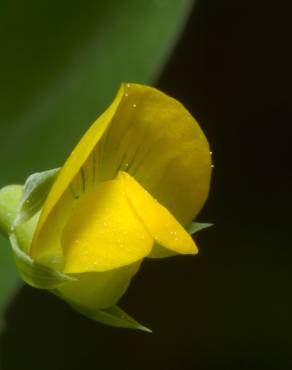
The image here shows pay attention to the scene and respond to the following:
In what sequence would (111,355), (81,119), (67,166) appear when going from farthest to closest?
(111,355) < (81,119) < (67,166)

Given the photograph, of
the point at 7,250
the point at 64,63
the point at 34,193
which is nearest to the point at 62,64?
the point at 64,63

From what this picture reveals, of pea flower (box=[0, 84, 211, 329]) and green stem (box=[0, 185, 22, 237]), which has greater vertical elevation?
pea flower (box=[0, 84, 211, 329])

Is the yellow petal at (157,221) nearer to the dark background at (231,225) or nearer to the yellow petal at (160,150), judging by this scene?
the yellow petal at (160,150)

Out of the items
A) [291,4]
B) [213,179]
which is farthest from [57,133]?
[291,4]

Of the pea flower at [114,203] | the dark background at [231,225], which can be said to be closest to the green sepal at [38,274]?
the pea flower at [114,203]

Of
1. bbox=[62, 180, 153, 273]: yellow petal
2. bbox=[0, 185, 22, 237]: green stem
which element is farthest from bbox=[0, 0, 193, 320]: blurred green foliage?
bbox=[62, 180, 153, 273]: yellow petal

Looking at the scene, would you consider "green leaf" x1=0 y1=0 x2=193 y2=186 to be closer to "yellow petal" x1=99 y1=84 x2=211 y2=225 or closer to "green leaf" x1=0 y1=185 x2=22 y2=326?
"green leaf" x1=0 y1=185 x2=22 y2=326

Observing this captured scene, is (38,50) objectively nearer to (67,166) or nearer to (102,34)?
(102,34)

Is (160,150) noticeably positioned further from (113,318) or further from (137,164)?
(113,318)
